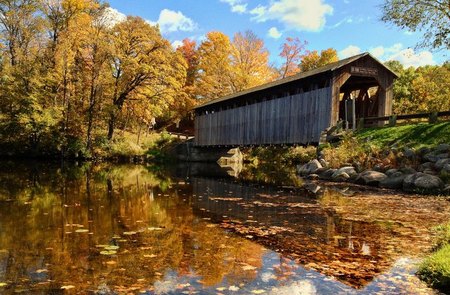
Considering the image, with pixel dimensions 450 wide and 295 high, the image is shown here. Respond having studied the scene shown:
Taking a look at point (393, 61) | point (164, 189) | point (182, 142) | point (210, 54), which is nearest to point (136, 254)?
point (164, 189)

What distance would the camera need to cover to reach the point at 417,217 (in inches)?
325

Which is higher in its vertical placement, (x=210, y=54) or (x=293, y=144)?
(x=210, y=54)

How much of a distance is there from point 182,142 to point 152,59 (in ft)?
32.0

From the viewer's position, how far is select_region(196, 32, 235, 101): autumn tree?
4194 cm

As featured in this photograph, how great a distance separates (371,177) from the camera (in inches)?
585

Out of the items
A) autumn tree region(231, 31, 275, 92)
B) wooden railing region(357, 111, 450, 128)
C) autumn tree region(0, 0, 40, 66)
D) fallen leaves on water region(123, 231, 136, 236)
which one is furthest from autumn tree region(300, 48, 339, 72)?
fallen leaves on water region(123, 231, 136, 236)

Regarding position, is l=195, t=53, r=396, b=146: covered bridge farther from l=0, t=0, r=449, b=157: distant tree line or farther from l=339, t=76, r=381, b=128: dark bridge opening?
l=0, t=0, r=449, b=157: distant tree line

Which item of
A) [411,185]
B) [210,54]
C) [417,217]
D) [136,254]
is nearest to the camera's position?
[136,254]

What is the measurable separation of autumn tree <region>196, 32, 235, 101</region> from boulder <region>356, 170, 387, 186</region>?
91.9 feet

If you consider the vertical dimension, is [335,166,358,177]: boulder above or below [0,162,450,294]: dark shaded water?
above

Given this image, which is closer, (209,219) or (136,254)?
(136,254)

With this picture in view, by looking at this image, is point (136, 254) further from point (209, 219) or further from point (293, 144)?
point (293, 144)

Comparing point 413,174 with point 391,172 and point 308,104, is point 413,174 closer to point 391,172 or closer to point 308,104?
point 391,172

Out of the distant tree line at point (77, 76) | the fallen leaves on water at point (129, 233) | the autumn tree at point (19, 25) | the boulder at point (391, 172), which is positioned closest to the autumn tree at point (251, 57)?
the distant tree line at point (77, 76)
